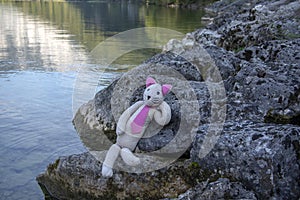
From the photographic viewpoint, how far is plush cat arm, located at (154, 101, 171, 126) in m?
6.68

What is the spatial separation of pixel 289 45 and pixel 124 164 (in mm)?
4592

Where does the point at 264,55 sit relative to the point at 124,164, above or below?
above

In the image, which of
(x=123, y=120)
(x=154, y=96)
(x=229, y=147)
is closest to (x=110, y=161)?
(x=123, y=120)

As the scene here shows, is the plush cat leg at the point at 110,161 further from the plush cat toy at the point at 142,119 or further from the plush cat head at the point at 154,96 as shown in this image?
the plush cat head at the point at 154,96

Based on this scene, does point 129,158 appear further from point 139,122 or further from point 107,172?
point 139,122

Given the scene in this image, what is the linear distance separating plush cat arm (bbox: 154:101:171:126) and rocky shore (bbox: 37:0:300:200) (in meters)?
0.16

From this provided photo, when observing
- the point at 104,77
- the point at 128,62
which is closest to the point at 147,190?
the point at 104,77

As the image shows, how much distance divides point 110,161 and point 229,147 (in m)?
1.93

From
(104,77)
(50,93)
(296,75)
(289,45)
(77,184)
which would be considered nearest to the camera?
(77,184)

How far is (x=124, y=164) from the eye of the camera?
6.45 m

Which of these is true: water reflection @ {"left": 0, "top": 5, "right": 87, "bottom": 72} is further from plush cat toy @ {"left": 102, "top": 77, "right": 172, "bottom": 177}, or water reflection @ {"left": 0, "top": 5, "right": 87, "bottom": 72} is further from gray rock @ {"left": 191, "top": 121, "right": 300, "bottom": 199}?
gray rock @ {"left": 191, "top": 121, "right": 300, "bottom": 199}

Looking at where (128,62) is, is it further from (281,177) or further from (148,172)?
(281,177)

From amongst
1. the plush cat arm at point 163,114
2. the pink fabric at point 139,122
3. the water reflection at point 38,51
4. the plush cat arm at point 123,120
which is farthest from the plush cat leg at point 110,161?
the water reflection at point 38,51

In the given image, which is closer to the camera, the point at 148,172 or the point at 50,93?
the point at 148,172
